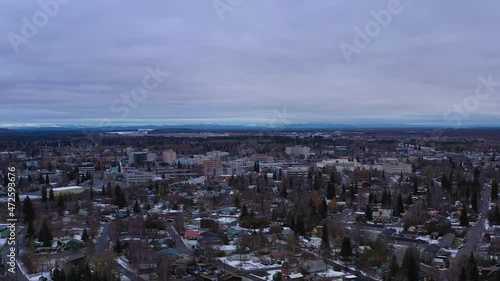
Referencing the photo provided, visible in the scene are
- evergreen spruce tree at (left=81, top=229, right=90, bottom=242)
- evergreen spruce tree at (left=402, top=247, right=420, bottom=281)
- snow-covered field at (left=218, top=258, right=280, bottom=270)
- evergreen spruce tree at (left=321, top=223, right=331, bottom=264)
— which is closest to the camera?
evergreen spruce tree at (left=402, top=247, right=420, bottom=281)

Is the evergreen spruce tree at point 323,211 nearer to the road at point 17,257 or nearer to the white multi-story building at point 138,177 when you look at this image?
the road at point 17,257

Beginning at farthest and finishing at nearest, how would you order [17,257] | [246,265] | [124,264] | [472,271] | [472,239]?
[472,239]
[17,257]
[246,265]
[124,264]
[472,271]

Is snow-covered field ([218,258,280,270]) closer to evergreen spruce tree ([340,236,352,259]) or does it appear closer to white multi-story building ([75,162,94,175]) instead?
evergreen spruce tree ([340,236,352,259])

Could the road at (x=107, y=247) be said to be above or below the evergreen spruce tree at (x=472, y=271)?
below

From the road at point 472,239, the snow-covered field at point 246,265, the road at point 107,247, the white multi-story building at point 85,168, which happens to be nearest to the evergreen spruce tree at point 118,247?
the road at point 107,247

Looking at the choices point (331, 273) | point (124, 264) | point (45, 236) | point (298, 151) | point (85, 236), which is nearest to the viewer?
point (331, 273)

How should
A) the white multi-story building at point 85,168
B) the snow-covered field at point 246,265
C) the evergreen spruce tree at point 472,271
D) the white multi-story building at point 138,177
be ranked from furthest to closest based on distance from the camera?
1. the white multi-story building at point 85,168
2. the white multi-story building at point 138,177
3. the snow-covered field at point 246,265
4. the evergreen spruce tree at point 472,271

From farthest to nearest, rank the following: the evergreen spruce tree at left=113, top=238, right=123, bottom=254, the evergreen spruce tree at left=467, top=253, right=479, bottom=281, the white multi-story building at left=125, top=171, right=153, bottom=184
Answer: the white multi-story building at left=125, top=171, right=153, bottom=184
the evergreen spruce tree at left=113, top=238, right=123, bottom=254
the evergreen spruce tree at left=467, top=253, right=479, bottom=281

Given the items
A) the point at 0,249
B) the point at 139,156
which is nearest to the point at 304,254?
the point at 0,249

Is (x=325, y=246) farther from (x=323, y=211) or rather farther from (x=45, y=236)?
(x=45, y=236)

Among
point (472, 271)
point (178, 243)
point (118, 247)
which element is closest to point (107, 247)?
point (118, 247)

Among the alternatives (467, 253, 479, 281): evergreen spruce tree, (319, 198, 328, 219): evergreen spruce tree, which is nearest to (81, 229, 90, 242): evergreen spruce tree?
(319, 198, 328, 219): evergreen spruce tree
